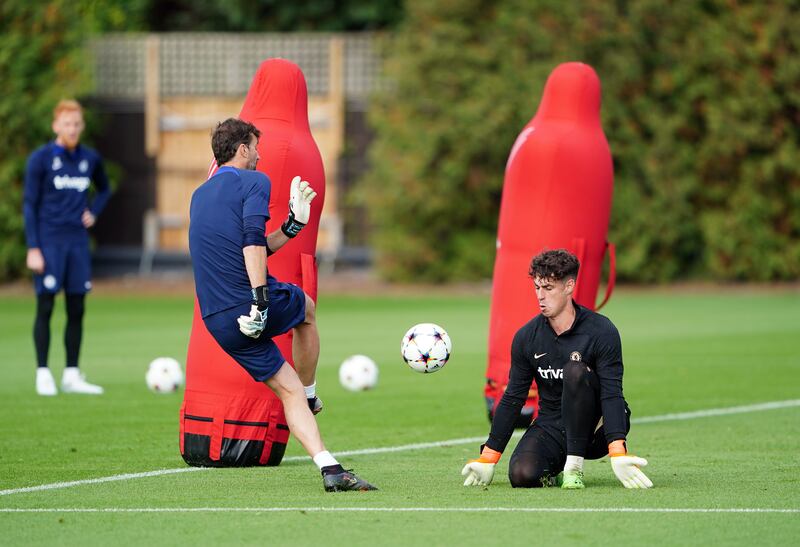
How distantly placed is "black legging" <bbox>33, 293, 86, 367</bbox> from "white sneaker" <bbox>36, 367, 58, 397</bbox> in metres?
0.08

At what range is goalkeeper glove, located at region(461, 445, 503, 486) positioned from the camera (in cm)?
779

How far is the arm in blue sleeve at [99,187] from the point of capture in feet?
44.8

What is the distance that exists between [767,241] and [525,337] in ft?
71.8

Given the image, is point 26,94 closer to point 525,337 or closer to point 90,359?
point 90,359

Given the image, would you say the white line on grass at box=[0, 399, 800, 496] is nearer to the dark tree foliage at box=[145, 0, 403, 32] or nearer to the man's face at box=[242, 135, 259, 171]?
the man's face at box=[242, 135, 259, 171]

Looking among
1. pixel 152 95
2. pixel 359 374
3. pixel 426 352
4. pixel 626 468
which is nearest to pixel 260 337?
pixel 426 352

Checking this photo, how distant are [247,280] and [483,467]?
5.61ft

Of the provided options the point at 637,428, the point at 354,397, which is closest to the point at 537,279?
the point at 637,428

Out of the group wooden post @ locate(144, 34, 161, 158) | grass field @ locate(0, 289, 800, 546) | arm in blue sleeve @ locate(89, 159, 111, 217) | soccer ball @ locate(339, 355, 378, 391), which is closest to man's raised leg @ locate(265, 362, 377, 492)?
grass field @ locate(0, 289, 800, 546)

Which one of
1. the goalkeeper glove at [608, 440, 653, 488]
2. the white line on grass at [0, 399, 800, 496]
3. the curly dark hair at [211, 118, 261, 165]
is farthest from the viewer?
the white line on grass at [0, 399, 800, 496]

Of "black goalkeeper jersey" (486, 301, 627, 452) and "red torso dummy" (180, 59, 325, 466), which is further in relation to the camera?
"red torso dummy" (180, 59, 325, 466)

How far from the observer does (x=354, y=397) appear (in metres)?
13.3

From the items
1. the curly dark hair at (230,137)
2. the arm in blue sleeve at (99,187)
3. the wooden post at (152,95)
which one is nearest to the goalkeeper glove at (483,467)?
the curly dark hair at (230,137)

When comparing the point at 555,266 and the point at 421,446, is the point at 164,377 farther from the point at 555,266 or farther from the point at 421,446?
the point at 555,266
